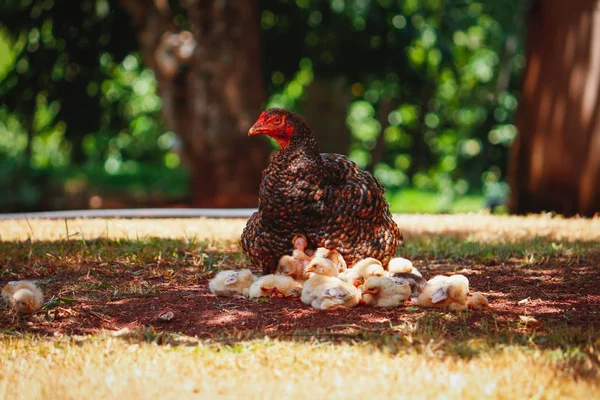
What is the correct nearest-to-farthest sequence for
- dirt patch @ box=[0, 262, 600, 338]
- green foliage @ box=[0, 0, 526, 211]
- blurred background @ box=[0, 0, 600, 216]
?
dirt patch @ box=[0, 262, 600, 338]
blurred background @ box=[0, 0, 600, 216]
green foliage @ box=[0, 0, 526, 211]

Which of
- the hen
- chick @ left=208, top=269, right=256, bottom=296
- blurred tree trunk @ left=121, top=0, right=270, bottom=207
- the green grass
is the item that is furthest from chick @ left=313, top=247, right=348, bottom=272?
the green grass

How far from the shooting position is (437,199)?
76.9ft

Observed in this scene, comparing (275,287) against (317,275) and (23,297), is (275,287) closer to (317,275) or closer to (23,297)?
(317,275)

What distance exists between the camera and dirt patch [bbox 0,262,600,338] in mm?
3920

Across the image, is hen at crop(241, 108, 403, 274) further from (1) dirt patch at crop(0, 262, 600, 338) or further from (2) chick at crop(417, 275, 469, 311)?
(2) chick at crop(417, 275, 469, 311)

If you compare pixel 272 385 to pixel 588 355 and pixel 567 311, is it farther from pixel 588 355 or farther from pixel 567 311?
pixel 567 311

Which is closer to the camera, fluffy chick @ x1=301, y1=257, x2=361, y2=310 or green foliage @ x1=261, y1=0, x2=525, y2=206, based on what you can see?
fluffy chick @ x1=301, y1=257, x2=361, y2=310

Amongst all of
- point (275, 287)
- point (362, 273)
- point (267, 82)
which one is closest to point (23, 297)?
point (275, 287)

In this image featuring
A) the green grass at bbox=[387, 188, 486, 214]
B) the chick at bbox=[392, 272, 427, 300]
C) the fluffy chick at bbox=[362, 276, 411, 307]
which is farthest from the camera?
the green grass at bbox=[387, 188, 486, 214]

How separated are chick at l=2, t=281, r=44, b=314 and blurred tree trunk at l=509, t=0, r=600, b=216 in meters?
7.33

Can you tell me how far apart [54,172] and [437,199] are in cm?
1263

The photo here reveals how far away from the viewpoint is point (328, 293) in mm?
4250

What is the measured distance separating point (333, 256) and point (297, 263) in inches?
9.4

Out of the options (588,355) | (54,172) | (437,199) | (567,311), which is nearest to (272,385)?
(588,355)
